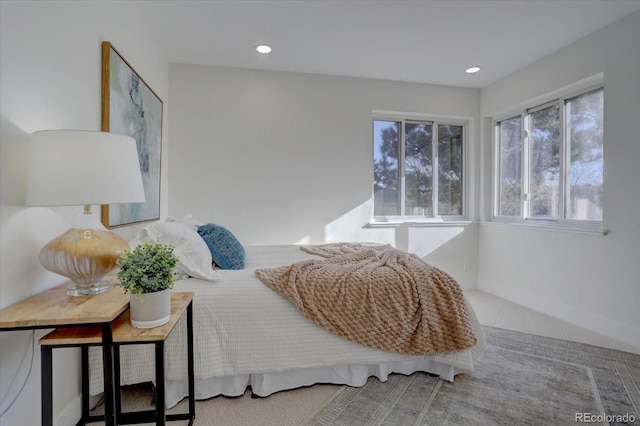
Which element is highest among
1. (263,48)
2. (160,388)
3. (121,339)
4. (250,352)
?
(263,48)

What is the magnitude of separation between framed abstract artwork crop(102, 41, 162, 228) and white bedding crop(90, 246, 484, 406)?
2.47ft

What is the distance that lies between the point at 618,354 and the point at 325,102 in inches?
133

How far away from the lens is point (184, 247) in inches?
74.8

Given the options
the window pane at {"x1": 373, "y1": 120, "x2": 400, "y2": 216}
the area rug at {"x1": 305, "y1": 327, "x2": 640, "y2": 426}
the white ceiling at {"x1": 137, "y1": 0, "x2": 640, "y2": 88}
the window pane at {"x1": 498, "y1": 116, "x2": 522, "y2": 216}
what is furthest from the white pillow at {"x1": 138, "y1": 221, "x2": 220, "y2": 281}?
the window pane at {"x1": 498, "y1": 116, "x2": 522, "y2": 216}

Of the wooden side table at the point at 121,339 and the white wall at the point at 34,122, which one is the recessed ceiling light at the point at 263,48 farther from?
the wooden side table at the point at 121,339

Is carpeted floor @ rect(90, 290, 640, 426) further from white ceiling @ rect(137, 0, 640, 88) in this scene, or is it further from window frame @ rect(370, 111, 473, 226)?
white ceiling @ rect(137, 0, 640, 88)

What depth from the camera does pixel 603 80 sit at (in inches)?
110

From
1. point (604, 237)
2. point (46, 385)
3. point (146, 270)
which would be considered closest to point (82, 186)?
point (146, 270)

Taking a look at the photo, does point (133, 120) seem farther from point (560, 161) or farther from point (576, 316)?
point (576, 316)

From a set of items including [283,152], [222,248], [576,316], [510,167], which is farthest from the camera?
[510,167]

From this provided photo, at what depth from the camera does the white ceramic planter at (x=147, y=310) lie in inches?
45.8

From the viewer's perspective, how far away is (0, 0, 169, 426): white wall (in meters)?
1.16

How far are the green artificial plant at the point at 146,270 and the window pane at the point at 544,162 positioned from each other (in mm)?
3638

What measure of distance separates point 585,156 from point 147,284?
12.0 feet
